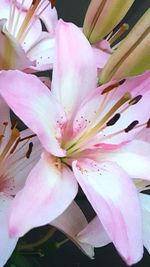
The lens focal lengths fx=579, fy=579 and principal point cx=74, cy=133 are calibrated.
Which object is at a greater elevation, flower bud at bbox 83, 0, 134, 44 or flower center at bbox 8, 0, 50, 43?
flower bud at bbox 83, 0, 134, 44

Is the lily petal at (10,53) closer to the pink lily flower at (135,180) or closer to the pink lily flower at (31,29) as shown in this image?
the pink lily flower at (31,29)

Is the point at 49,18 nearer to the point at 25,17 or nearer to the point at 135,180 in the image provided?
the point at 25,17

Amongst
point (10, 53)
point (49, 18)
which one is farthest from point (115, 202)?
point (49, 18)

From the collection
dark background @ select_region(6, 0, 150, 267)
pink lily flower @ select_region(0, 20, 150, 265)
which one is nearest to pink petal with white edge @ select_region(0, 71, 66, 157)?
pink lily flower @ select_region(0, 20, 150, 265)

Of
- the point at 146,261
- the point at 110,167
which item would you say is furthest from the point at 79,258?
the point at 110,167

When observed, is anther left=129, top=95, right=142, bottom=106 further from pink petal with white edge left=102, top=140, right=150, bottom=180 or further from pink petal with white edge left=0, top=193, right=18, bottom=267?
pink petal with white edge left=0, top=193, right=18, bottom=267

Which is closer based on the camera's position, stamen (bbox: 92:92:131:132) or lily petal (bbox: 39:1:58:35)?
stamen (bbox: 92:92:131:132)
